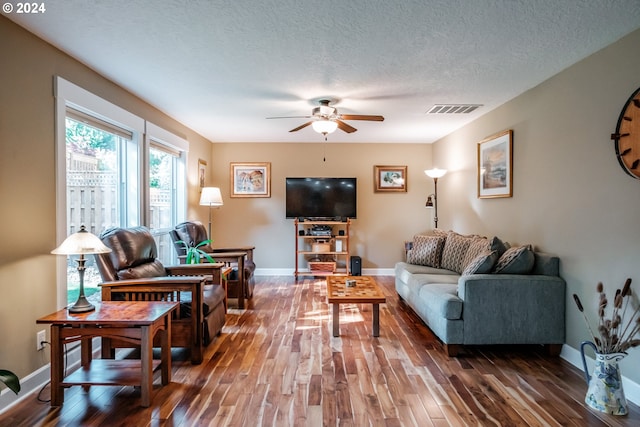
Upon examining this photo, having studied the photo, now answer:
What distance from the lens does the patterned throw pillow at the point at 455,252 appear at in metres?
4.12

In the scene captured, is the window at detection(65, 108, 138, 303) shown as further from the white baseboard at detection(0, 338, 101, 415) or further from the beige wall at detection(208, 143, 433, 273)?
the beige wall at detection(208, 143, 433, 273)

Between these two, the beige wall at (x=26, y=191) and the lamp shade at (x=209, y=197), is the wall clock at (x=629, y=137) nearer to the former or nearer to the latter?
the beige wall at (x=26, y=191)

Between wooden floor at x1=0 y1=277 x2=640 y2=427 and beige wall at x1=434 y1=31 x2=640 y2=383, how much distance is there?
600mm

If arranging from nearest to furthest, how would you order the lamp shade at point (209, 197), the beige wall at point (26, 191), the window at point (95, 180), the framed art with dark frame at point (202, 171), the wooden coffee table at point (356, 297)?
the beige wall at point (26, 191)
the window at point (95, 180)
the wooden coffee table at point (356, 297)
the lamp shade at point (209, 197)
the framed art with dark frame at point (202, 171)

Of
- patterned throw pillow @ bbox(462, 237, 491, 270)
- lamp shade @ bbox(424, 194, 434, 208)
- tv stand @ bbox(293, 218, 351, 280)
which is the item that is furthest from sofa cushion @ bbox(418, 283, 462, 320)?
lamp shade @ bbox(424, 194, 434, 208)

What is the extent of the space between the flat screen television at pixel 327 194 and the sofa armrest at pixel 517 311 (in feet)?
10.9

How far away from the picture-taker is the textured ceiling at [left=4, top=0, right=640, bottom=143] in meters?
2.04

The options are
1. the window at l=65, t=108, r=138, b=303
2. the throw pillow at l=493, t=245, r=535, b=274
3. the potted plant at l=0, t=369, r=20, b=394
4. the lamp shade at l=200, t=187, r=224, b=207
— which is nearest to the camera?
the potted plant at l=0, t=369, r=20, b=394

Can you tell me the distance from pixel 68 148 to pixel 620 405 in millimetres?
4231

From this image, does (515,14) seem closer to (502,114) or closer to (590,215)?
(590,215)

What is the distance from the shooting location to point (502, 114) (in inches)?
153

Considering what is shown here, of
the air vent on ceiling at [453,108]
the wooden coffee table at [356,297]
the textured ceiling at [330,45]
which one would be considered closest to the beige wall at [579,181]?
the textured ceiling at [330,45]

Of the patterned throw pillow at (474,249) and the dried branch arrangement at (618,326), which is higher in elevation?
the patterned throw pillow at (474,249)

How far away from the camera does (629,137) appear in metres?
2.28
